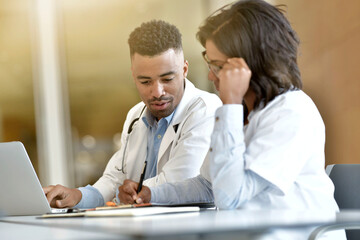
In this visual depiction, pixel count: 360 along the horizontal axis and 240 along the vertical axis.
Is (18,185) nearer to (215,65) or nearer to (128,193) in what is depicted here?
(128,193)

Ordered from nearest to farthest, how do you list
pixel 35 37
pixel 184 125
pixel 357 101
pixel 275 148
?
pixel 275 148
pixel 184 125
pixel 357 101
pixel 35 37

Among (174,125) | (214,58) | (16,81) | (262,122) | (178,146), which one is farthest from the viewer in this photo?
(16,81)

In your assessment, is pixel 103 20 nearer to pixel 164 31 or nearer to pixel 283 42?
pixel 164 31

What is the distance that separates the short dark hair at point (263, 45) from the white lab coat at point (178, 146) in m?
0.77

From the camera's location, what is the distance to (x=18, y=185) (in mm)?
1905

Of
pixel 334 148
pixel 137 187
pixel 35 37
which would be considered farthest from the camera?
pixel 35 37

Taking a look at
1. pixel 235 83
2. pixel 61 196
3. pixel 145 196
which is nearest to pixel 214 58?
pixel 235 83

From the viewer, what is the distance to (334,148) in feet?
12.1

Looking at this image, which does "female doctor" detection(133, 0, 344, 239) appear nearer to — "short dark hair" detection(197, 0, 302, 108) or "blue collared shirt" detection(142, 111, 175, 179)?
"short dark hair" detection(197, 0, 302, 108)

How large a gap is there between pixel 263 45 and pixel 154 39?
1.00 meters

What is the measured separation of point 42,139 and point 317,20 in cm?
330

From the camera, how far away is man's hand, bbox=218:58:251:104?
1.62 metres

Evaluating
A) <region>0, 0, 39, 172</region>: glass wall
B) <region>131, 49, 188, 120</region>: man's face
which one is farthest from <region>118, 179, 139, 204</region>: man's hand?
<region>0, 0, 39, 172</region>: glass wall

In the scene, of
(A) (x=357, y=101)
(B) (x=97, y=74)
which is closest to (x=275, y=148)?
(A) (x=357, y=101)
